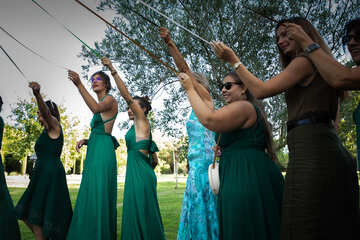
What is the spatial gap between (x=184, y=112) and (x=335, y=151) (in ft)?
29.2

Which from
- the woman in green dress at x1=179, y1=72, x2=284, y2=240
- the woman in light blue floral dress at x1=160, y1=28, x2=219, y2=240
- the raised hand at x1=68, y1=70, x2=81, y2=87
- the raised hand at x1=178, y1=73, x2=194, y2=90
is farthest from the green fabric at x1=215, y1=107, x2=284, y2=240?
the raised hand at x1=68, y1=70, x2=81, y2=87

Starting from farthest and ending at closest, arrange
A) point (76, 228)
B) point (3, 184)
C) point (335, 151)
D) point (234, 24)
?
point (234, 24) → point (76, 228) → point (3, 184) → point (335, 151)

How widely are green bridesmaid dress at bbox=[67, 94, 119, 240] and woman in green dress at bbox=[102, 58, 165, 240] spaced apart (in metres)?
0.20

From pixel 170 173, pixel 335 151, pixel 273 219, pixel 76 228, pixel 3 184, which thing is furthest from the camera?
pixel 170 173

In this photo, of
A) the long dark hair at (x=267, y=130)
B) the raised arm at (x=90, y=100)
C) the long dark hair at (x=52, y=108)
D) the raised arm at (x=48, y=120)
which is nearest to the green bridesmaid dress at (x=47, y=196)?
the raised arm at (x=48, y=120)

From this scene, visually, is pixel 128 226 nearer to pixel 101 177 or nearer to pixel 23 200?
pixel 101 177

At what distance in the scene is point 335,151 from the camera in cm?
182

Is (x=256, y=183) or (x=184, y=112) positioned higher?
(x=184, y=112)

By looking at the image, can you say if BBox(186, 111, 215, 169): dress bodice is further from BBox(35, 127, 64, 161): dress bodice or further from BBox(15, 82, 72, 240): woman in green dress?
BBox(35, 127, 64, 161): dress bodice

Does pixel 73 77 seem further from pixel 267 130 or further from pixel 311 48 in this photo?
pixel 311 48

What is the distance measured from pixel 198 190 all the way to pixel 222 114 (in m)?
2.09

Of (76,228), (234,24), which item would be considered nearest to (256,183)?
(76,228)

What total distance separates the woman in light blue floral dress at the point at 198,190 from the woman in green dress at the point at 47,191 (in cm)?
180

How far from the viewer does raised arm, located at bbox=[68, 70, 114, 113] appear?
402 cm
